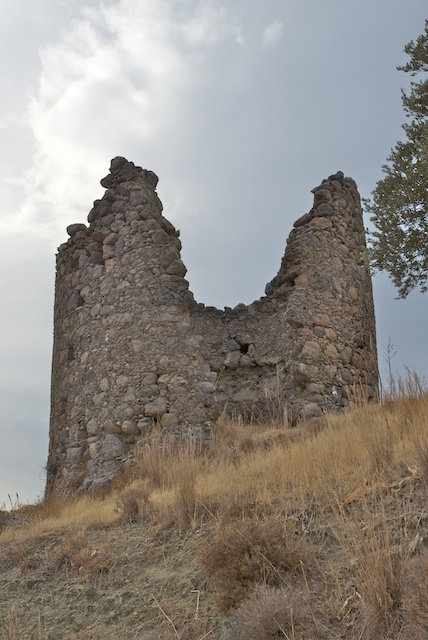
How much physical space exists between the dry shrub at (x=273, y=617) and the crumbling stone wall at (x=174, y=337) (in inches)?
244

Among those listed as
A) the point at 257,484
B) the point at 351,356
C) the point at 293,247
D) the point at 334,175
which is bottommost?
the point at 257,484

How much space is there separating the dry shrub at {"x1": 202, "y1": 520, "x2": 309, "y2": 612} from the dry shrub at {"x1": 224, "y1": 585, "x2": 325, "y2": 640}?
24 centimetres

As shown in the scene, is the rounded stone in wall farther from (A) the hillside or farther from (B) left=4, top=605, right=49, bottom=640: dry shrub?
(B) left=4, top=605, right=49, bottom=640: dry shrub

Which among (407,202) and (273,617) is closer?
(273,617)

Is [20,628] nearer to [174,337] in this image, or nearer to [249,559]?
[249,559]

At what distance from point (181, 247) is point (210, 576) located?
7687mm

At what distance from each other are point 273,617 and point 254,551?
2.88 ft

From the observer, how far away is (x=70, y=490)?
10758mm

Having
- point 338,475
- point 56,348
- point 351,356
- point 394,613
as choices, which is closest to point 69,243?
point 56,348

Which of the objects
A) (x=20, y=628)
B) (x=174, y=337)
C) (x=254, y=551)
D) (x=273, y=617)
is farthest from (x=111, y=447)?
(x=273, y=617)

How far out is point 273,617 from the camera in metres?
3.68

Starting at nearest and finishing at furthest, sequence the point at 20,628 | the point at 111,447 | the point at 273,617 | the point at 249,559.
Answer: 1. the point at 273,617
2. the point at 249,559
3. the point at 20,628
4. the point at 111,447

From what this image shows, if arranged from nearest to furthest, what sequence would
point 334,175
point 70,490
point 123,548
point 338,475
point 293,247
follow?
point 338,475, point 123,548, point 70,490, point 293,247, point 334,175

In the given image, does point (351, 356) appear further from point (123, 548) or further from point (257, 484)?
point (123, 548)
